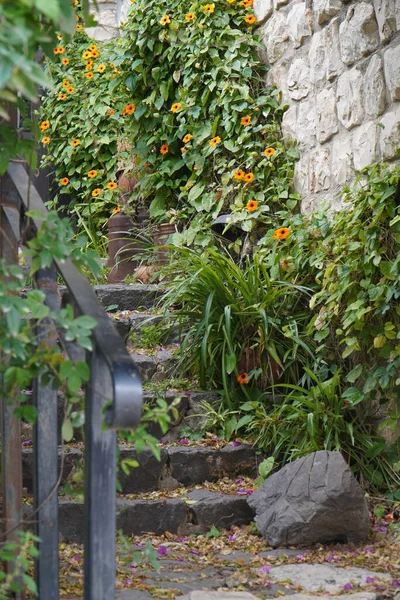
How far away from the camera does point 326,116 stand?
3859 millimetres

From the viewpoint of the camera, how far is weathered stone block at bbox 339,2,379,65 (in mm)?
3473

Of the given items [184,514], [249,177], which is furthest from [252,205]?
[184,514]

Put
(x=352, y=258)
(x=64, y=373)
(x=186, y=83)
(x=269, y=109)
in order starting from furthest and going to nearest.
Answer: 1. (x=186, y=83)
2. (x=269, y=109)
3. (x=352, y=258)
4. (x=64, y=373)

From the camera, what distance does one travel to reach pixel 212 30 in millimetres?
4477

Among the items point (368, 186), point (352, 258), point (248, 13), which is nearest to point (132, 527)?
point (352, 258)

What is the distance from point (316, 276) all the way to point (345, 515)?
3.50 ft

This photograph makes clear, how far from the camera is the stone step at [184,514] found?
2.99 metres

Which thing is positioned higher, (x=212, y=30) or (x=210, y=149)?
(x=212, y=30)

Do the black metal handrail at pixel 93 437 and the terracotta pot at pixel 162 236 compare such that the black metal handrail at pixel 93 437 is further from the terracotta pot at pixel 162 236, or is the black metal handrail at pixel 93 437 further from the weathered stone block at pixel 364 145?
the terracotta pot at pixel 162 236

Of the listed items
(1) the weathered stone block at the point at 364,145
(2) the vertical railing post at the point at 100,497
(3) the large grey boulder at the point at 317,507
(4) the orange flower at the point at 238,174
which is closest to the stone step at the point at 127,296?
(4) the orange flower at the point at 238,174

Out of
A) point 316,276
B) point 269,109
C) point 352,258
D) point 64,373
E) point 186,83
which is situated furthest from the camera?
point 186,83

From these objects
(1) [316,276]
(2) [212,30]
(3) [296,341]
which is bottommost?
(3) [296,341]

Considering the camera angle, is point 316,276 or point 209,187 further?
point 209,187

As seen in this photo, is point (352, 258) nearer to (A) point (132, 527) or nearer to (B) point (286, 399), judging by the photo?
(B) point (286, 399)
